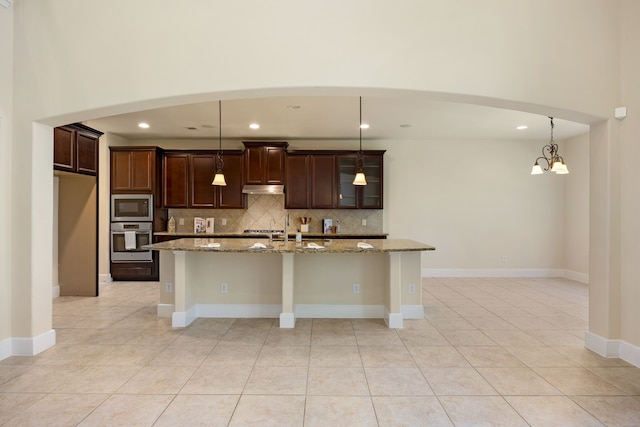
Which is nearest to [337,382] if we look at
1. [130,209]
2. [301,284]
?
[301,284]

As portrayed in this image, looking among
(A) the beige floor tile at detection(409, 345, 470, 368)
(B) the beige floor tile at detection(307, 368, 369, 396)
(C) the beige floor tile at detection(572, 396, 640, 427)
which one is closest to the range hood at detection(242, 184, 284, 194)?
(A) the beige floor tile at detection(409, 345, 470, 368)

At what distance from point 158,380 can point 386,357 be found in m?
1.86

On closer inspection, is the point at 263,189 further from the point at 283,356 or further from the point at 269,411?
the point at 269,411

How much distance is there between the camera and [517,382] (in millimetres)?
2664

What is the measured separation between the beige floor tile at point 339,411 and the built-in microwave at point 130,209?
5237 millimetres

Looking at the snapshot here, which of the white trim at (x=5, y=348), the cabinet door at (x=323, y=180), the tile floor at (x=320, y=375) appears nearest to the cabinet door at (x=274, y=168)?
the cabinet door at (x=323, y=180)

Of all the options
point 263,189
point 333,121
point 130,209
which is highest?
point 333,121

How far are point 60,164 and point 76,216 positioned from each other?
3.77 ft

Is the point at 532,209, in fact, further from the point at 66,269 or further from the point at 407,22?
the point at 66,269

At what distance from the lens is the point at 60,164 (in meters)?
4.47

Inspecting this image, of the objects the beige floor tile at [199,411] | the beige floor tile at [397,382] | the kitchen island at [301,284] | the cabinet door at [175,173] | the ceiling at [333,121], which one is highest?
the ceiling at [333,121]

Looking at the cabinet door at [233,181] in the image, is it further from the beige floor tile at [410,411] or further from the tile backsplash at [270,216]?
the beige floor tile at [410,411]

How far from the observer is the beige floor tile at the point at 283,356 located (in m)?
2.98

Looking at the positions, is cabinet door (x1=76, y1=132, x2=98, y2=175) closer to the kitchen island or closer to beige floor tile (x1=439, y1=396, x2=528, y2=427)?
the kitchen island
